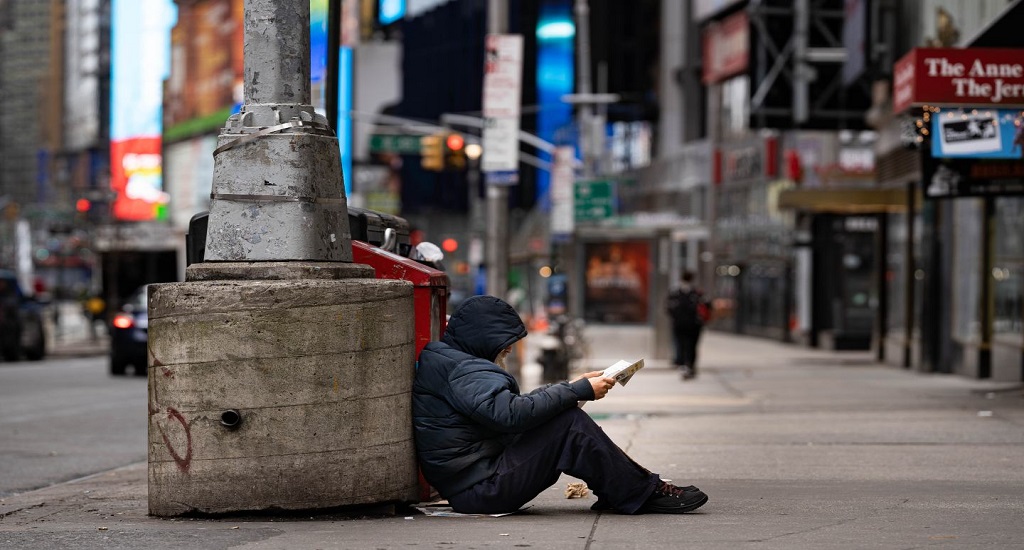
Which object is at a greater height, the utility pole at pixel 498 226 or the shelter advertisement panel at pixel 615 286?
the utility pole at pixel 498 226

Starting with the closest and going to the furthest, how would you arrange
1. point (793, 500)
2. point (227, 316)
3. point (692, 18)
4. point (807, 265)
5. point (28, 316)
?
point (227, 316) < point (793, 500) < point (28, 316) < point (807, 265) < point (692, 18)

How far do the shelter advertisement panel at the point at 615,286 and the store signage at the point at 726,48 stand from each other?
24823 millimetres

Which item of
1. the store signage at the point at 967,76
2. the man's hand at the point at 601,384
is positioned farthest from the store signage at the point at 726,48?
the man's hand at the point at 601,384

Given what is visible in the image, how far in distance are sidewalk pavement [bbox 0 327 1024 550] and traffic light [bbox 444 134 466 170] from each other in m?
15.2

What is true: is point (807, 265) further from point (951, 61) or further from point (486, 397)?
point (486, 397)

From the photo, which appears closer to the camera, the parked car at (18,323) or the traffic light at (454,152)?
the parked car at (18,323)

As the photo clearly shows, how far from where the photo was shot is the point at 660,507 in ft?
25.3

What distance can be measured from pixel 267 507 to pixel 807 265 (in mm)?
33011

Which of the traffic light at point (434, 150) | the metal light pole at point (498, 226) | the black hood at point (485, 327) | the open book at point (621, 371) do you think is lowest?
the open book at point (621, 371)

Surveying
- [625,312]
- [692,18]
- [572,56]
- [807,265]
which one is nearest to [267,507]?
[625,312]

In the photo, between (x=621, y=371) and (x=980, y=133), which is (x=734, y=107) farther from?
(x=621, y=371)

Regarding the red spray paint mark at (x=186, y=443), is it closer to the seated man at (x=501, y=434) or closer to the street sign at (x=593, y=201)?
the seated man at (x=501, y=434)

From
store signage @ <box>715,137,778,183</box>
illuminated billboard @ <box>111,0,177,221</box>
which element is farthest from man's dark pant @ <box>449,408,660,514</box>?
illuminated billboard @ <box>111,0,177,221</box>

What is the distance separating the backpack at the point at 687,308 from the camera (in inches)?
950
